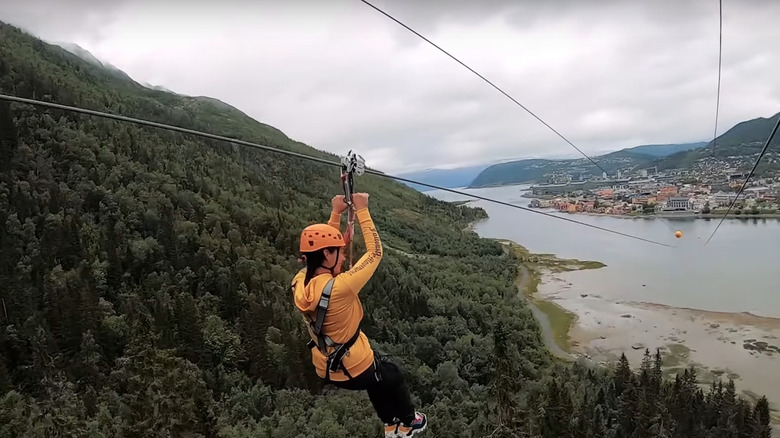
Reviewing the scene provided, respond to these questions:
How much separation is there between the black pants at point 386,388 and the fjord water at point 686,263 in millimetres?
28658

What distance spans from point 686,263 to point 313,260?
44.3 metres

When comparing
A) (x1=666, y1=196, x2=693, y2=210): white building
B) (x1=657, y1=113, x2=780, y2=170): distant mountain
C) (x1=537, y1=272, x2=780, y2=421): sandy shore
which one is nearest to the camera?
(x1=537, y1=272, x2=780, y2=421): sandy shore

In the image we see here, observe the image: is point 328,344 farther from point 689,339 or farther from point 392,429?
point 689,339

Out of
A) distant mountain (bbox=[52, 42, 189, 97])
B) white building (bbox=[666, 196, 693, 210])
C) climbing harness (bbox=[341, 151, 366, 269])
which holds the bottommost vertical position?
white building (bbox=[666, 196, 693, 210])

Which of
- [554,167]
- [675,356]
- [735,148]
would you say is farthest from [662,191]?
[554,167]

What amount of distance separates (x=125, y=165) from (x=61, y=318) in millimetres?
22666

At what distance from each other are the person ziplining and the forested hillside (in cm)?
1126

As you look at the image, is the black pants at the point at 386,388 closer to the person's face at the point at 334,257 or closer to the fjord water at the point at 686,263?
the person's face at the point at 334,257

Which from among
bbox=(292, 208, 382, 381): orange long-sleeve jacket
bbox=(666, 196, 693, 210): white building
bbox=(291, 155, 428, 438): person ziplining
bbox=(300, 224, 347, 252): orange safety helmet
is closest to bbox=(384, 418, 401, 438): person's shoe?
bbox=(291, 155, 428, 438): person ziplining

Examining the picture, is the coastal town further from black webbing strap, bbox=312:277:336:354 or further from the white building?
black webbing strap, bbox=312:277:336:354

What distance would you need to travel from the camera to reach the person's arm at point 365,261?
2.34m

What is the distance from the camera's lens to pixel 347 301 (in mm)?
2375

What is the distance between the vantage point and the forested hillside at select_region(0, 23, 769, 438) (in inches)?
748

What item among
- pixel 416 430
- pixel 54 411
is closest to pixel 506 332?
pixel 54 411
